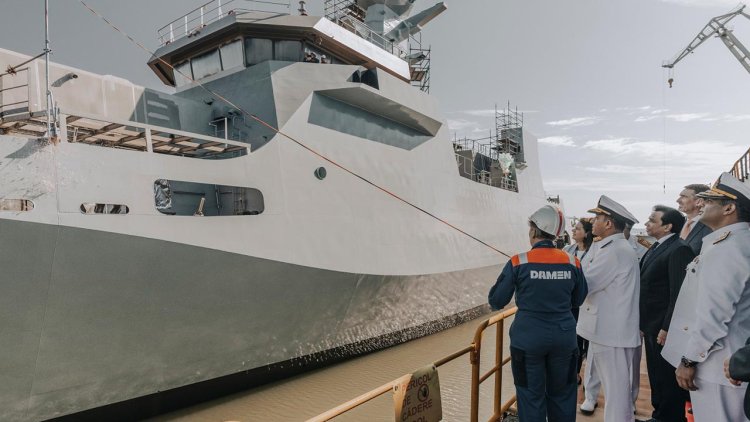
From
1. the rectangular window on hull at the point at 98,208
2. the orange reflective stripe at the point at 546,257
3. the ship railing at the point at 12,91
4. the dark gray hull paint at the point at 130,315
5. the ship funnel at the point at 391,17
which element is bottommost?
the dark gray hull paint at the point at 130,315

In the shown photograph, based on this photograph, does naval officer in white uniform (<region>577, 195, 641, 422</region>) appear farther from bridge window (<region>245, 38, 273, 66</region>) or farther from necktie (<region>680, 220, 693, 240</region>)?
bridge window (<region>245, 38, 273, 66</region>)

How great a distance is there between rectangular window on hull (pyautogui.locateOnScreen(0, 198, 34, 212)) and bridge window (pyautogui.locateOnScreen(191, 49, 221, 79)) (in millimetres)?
4359

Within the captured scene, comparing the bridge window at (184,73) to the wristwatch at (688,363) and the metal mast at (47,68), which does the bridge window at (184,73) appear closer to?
the metal mast at (47,68)

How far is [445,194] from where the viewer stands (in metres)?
8.58

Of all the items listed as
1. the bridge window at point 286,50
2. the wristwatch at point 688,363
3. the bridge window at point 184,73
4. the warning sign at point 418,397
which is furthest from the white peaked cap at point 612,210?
the bridge window at point 184,73

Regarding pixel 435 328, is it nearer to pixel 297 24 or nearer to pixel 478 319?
pixel 478 319

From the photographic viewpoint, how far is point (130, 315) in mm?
4113

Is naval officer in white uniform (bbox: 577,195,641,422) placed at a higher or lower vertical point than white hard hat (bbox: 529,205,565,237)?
lower

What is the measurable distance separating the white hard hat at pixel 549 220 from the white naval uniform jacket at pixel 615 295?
555 mm

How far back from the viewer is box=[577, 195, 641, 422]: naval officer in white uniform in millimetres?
3023

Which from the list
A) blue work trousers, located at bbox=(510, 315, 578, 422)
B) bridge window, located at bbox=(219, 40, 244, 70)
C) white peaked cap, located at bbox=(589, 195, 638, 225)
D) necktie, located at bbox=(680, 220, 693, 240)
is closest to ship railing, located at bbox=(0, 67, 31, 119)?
bridge window, located at bbox=(219, 40, 244, 70)

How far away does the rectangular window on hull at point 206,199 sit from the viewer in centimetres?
524

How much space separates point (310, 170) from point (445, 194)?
140 inches

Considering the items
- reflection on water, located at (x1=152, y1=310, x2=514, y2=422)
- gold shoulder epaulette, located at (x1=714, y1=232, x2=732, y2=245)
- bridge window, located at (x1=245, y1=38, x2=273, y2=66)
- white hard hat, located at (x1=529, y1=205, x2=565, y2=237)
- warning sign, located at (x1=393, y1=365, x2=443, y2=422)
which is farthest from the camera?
bridge window, located at (x1=245, y1=38, x2=273, y2=66)
